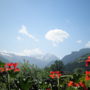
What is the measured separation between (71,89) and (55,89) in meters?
0.48

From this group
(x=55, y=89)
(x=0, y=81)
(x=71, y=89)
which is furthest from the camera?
(x=0, y=81)

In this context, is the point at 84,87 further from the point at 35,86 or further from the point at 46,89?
the point at 35,86

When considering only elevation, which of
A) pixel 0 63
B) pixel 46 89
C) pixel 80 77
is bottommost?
pixel 46 89

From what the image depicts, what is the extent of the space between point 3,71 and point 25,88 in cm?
43

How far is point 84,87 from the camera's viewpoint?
1432mm

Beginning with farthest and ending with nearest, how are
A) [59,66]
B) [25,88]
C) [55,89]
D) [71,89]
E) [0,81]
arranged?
1. [59,66]
2. [0,81]
3. [55,89]
4. [25,88]
5. [71,89]

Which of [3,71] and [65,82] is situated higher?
[3,71]

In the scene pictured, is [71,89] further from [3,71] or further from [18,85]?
[3,71]

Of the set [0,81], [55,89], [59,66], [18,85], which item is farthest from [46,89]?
[59,66]

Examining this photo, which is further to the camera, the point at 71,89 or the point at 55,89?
the point at 55,89

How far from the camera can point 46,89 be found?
76.9 inches

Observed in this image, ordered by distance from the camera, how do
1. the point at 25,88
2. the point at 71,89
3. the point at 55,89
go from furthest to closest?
the point at 55,89
the point at 25,88
the point at 71,89

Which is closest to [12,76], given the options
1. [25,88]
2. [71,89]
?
[25,88]

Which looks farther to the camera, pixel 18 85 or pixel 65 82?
pixel 65 82
